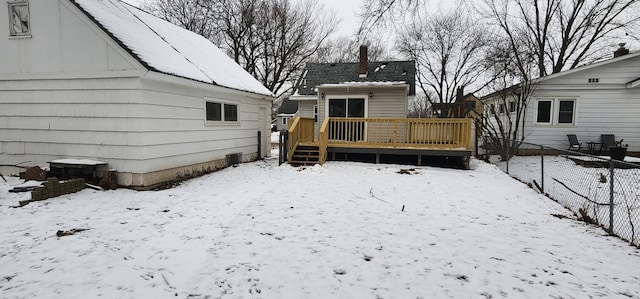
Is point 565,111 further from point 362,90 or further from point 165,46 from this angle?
point 165,46

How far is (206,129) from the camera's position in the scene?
27.9 ft

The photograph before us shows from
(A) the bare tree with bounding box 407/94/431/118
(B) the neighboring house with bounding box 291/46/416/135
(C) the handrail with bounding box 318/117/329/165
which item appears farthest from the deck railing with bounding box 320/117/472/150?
(A) the bare tree with bounding box 407/94/431/118

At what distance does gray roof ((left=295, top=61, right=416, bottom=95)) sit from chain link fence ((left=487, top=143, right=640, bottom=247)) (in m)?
5.51

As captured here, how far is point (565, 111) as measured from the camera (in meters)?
13.7

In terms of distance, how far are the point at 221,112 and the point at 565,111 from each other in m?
14.6

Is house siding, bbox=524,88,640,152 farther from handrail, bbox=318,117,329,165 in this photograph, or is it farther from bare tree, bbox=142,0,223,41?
bare tree, bbox=142,0,223,41

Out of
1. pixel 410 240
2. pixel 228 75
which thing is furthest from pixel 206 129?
pixel 410 240

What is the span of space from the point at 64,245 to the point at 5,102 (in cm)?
589

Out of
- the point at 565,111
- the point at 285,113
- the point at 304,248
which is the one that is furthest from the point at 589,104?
the point at 285,113

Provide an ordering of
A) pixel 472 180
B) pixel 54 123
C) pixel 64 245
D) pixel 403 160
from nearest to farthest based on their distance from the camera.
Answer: pixel 64 245 → pixel 54 123 → pixel 472 180 → pixel 403 160

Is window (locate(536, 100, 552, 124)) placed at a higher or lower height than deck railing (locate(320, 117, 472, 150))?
higher

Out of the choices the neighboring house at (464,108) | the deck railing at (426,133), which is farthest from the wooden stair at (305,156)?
the neighboring house at (464,108)

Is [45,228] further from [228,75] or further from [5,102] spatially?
[228,75]

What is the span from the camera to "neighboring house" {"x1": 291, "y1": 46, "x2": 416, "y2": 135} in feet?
41.8
